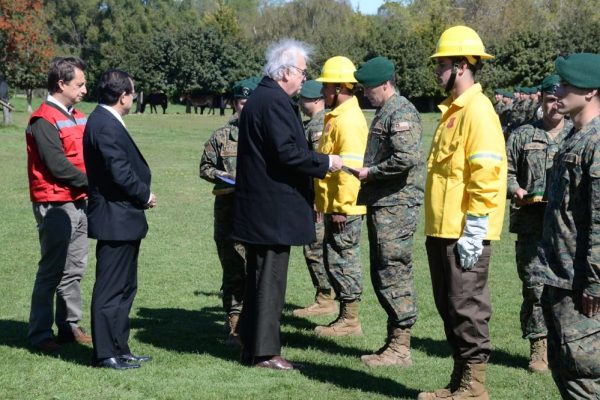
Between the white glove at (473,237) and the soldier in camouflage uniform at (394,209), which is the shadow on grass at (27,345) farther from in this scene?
the white glove at (473,237)

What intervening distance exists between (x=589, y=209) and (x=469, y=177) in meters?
1.17

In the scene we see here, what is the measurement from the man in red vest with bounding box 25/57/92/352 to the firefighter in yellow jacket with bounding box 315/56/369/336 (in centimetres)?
217

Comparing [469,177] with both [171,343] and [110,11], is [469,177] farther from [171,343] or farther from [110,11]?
[110,11]

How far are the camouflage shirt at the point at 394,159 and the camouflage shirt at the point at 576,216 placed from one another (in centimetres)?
204

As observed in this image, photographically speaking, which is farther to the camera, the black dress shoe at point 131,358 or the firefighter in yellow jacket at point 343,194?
the firefighter in yellow jacket at point 343,194

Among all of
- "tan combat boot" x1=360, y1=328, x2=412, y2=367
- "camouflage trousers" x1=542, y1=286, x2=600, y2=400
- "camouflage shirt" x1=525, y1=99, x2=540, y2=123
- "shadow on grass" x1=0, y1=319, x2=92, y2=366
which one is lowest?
"shadow on grass" x1=0, y1=319, x2=92, y2=366

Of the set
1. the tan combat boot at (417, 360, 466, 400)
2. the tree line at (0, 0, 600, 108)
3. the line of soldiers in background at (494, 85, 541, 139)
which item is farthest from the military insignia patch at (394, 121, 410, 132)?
the tree line at (0, 0, 600, 108)

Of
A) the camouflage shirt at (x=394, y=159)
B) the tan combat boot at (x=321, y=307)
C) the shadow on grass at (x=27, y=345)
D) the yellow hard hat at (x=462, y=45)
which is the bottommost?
the shadow on grass at (x=27, y=345)

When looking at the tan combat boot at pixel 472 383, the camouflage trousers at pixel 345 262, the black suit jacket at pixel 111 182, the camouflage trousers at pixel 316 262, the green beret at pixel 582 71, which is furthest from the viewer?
the camouflage trousers at pixel 316 262

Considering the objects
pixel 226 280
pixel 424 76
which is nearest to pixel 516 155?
pixel 226 280

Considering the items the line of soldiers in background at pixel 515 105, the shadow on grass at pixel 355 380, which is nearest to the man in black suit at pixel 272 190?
the shadow on grass at pixel 355 380

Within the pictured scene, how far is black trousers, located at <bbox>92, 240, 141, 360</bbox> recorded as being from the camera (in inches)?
257

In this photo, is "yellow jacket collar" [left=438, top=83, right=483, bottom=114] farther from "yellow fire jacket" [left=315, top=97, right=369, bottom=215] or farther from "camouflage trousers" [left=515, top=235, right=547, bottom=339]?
"yellow fire jacket" [left=315, top=97, right=369, bottom=215]

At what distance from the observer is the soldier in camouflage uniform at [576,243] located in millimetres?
4391
